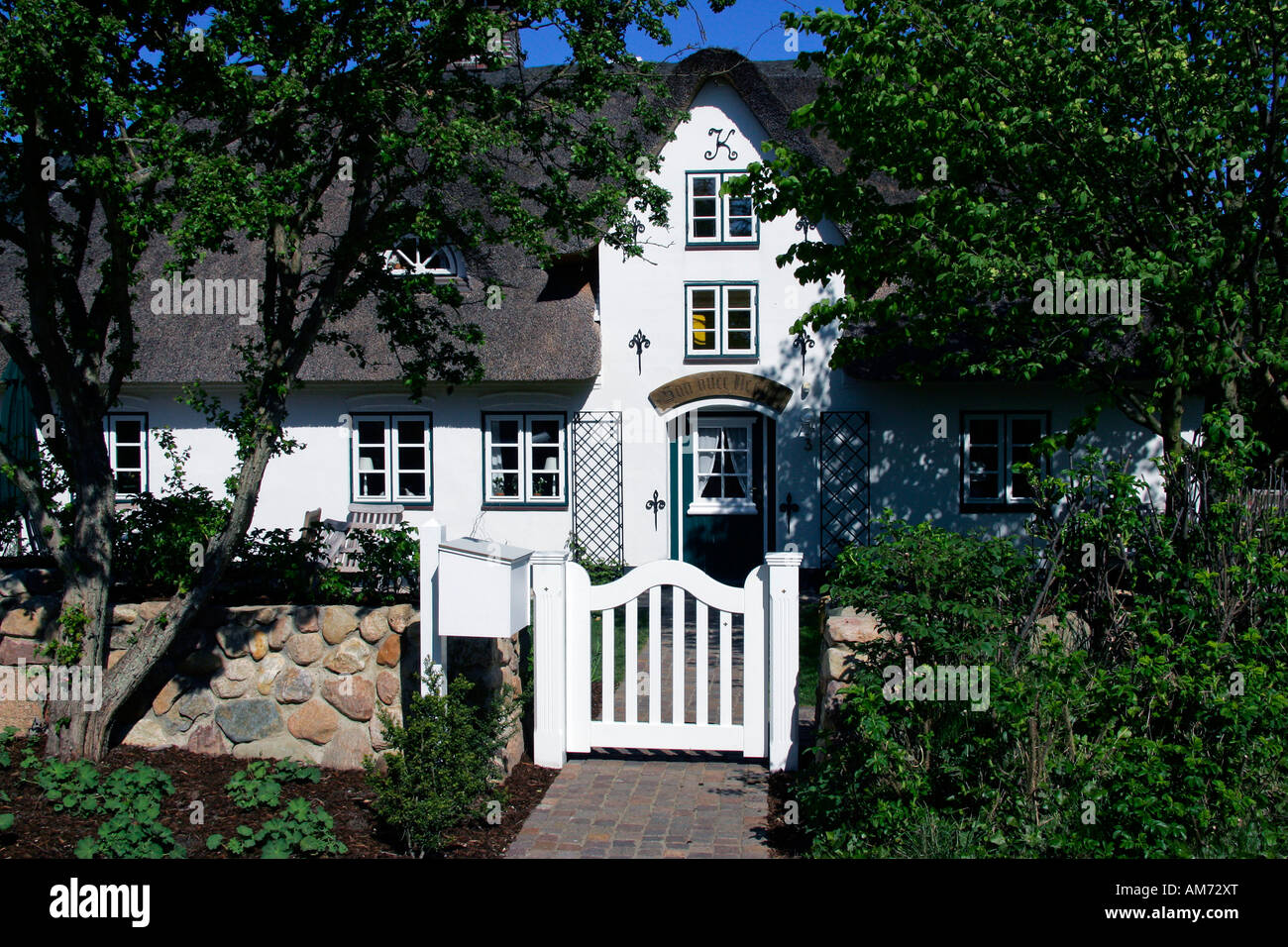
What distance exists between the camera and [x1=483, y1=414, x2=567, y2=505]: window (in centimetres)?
1419

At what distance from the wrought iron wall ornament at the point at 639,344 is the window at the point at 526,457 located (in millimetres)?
1328

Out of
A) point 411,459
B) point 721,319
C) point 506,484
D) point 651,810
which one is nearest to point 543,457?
point 506,484

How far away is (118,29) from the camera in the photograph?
4.94 meters

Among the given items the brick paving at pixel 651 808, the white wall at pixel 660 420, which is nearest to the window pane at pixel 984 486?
the white wall at pixel 660 420

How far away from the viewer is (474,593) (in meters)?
5.37

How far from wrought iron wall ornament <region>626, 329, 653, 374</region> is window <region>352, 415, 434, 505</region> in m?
3.05

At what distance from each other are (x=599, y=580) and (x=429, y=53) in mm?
Result: 7195

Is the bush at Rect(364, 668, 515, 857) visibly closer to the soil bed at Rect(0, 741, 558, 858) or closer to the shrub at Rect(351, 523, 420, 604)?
the soil bed at Rect(0, 741, 558, 858)

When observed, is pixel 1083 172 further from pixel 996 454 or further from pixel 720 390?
pixel 720 390

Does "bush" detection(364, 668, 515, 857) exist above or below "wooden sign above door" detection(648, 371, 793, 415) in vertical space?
below

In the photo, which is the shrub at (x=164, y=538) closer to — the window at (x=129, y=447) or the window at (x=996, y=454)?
the window at (x=129, y=447)

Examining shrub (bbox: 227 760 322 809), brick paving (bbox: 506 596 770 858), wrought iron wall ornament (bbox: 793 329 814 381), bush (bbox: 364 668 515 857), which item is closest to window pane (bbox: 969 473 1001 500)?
wrought iron wall ornament (bbox: 793 329 814 381)

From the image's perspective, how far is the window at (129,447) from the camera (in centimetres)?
1470

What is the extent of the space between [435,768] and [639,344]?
9.61 metres
